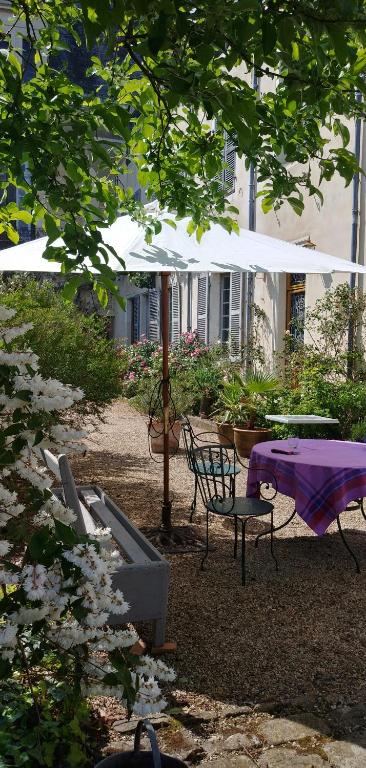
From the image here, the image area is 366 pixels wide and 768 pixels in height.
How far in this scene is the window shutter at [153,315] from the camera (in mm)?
17359

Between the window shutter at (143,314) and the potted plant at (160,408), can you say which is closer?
the potted plant at (160,408)

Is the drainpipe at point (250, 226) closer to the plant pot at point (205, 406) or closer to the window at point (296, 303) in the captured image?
the window at point (296, 303)

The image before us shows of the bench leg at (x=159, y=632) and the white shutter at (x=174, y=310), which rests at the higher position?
the white shutter at (x=174, y=310)

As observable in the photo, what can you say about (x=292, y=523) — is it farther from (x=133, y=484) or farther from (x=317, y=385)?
(x=317, y=385)

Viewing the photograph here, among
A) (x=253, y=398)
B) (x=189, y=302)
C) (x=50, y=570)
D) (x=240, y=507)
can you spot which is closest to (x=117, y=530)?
(x=240, y=507)

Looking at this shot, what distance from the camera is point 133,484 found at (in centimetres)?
738

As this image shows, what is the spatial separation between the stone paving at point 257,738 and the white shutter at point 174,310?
13.7m

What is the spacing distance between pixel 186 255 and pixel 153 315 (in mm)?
13386

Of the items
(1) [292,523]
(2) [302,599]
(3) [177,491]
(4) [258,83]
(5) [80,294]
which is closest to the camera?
(2) [302,599]

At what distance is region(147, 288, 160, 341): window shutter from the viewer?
57.0 ft

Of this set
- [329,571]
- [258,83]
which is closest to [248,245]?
[329,571]

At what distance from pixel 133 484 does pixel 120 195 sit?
Answer: 3621mm

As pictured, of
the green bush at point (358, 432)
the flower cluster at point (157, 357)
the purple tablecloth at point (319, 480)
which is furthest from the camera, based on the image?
the flower cluster at point (157, 357)

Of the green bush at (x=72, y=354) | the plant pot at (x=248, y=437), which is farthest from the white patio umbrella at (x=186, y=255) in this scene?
the plant pot at (x=248, y=437)
